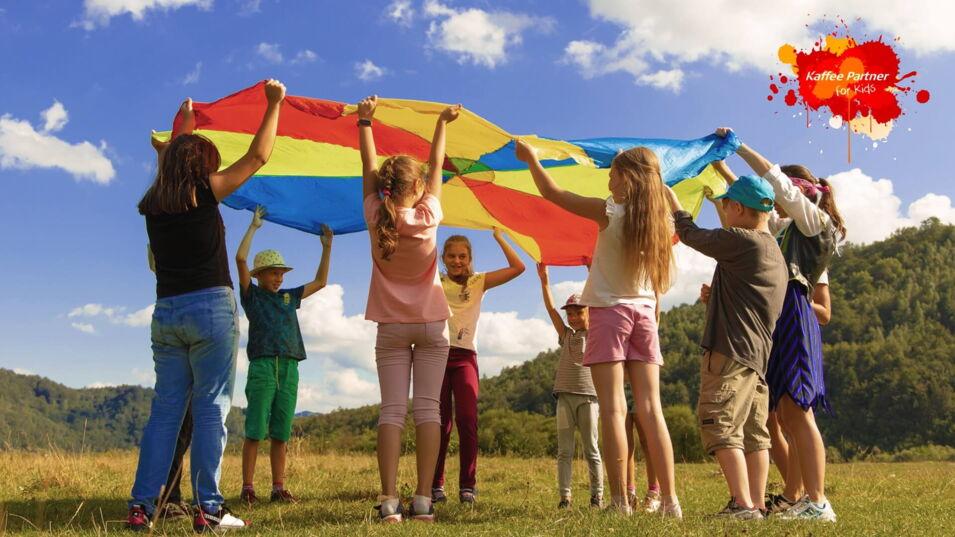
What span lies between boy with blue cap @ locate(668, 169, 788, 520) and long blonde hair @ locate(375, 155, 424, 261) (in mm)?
1381

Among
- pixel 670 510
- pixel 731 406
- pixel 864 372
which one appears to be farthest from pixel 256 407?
pixel 864 372

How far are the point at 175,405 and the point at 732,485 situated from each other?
271 cm

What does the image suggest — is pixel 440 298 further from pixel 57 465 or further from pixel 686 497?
pixel 57 465

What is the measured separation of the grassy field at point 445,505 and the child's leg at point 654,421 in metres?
0.21

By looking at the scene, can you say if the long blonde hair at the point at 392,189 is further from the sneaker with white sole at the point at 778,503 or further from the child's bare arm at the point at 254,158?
the sneaker with white sole at the point at 778,503

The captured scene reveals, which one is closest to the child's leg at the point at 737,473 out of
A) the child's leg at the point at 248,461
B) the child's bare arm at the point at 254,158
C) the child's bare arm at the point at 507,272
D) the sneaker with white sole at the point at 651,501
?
the sneaker with white sole at the point at 651,501

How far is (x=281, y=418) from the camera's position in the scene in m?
5.35

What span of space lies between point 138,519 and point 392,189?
2033 millimetres

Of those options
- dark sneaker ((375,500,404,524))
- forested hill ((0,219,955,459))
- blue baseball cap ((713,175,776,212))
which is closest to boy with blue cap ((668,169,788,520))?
blue baseball cap ((713,175,776,212))

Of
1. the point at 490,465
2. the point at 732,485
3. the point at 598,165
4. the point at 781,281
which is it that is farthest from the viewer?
the point at 490,465

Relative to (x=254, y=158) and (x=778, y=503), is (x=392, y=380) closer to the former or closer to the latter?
(x=254, y=158)

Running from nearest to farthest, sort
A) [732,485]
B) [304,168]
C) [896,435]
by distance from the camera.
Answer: [732,485]
[304,168]
[896,435]

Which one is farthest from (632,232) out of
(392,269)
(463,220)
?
(463,220)

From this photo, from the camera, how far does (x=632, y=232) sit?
377 cm
